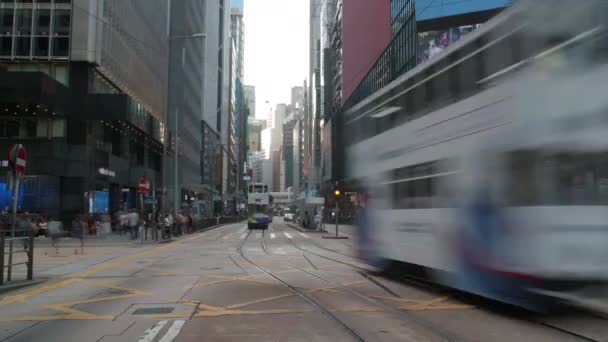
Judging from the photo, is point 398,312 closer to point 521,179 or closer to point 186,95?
point 521,179

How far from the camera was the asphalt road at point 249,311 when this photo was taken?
7.52 meters

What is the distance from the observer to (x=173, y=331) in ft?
25.2

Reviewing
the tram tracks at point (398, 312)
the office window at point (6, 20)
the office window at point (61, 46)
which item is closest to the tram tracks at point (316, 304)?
the tram tracks at point (398, 312)

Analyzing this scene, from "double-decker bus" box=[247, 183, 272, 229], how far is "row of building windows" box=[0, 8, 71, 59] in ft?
65.6

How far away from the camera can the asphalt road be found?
24.7 ft

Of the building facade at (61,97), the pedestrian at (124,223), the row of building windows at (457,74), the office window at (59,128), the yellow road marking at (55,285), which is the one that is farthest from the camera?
the office window at (59,128)

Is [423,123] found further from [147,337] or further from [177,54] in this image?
[177,54]

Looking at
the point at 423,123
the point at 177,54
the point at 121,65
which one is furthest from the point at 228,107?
the point at 423,123

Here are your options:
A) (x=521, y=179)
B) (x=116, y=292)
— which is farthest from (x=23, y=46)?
(x=521, y=179)

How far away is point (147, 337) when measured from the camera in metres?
7.39

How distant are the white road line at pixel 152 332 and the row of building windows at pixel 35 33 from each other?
35459mm

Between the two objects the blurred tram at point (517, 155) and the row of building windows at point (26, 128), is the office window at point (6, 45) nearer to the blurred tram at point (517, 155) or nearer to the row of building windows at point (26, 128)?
the row of building windows at point (26, 128)

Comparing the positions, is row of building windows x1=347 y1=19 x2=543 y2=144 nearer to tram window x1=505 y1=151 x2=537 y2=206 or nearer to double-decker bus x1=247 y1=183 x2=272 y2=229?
tram window x1=505 y1=151 x2=537 y2=206

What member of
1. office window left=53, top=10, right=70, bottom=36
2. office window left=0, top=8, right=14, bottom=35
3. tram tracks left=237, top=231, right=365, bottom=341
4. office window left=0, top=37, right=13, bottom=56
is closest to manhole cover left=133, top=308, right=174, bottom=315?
tram tracks left=237, top=231, right=365, bottom=341
